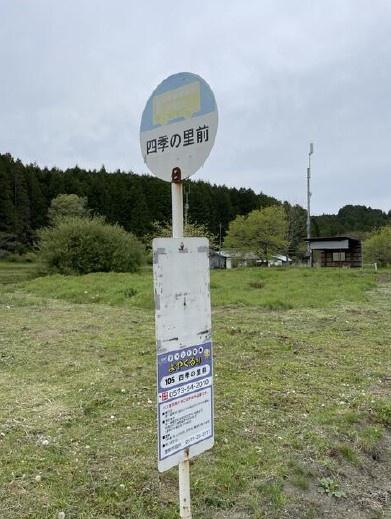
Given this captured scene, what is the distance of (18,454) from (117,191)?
2054 inches

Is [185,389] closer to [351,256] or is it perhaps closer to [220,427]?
[220,427]

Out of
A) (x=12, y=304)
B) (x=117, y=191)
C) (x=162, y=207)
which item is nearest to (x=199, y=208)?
(x=162, y=207)

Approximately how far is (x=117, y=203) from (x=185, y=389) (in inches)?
2045

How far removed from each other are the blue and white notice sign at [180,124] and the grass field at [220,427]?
152 centimetres

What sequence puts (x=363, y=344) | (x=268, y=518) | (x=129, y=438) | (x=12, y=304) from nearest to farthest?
(x=268, y=518), (x=129, y=438), (x=363, y=344), (x=12, y=304)

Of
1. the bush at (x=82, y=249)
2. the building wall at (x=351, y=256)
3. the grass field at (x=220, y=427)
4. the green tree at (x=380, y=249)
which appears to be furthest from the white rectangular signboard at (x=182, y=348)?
the green tree at (x=380, y=249)

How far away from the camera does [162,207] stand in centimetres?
5256

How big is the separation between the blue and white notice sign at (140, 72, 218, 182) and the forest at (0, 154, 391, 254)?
1539 inches

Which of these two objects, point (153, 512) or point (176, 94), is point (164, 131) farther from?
point (153, 512)

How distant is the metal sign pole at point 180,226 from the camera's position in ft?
5.45

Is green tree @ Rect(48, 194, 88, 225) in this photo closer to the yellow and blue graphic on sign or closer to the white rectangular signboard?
the yellow and blue graphic on sign

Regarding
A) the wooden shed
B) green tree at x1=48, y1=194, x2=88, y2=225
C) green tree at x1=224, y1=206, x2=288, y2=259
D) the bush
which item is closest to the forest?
green tree at x1=48, y1=194, x2=88, y2=225

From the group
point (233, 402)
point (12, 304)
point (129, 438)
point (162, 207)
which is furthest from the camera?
point (162, 207)

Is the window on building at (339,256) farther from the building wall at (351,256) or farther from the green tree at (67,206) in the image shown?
the green tree at (67,206)
